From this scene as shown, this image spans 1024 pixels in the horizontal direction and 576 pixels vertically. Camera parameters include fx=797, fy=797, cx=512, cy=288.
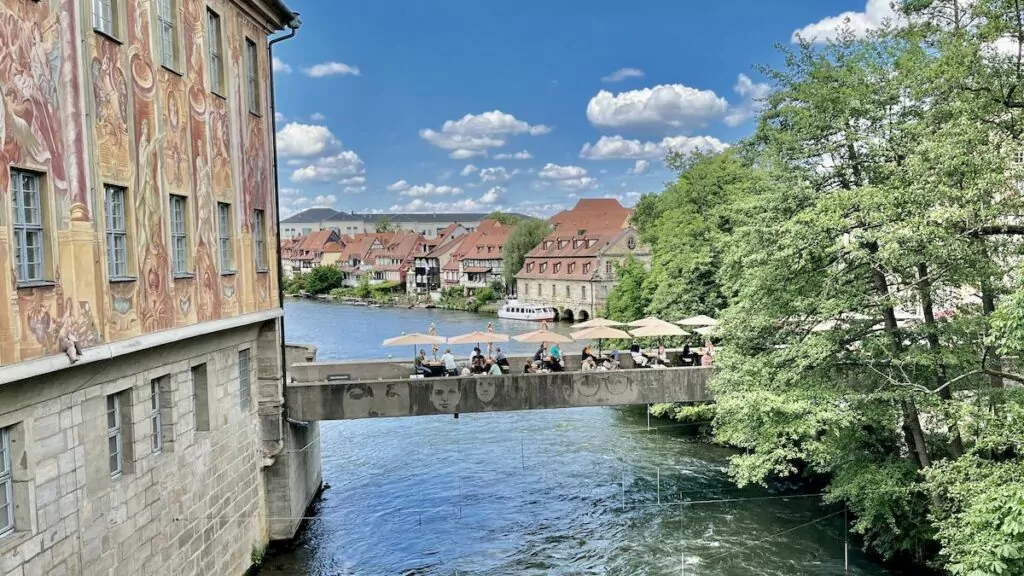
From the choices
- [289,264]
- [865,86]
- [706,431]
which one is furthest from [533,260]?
[289,264]

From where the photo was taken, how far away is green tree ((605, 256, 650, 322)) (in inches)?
1550

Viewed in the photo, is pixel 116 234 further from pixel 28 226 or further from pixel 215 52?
pixel 215 52

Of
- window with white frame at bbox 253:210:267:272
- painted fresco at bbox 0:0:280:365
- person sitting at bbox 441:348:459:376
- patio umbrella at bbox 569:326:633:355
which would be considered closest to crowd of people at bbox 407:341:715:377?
person sitting at bbox 441:348:459:376

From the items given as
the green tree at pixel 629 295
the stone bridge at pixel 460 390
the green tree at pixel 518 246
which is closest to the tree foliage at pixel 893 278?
the stone bridge at pixel 460 390

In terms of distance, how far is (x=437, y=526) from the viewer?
1914 centimetres

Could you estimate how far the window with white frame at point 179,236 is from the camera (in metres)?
12.5

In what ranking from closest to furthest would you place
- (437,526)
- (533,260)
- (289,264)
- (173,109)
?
(173,109), (437,526), (533,260), (289,264)

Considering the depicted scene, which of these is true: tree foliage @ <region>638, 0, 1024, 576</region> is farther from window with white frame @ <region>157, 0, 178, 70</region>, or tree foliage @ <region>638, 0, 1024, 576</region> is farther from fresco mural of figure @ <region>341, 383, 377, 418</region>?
window with white frame @ <region>157, 0, 178, 70</region>

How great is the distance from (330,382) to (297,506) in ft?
9.40

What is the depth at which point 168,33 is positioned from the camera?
1258 centimetres

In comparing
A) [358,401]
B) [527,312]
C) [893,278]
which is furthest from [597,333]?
[527,312]

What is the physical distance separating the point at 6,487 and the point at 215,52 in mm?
8685

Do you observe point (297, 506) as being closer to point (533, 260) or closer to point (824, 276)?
point (824, 276)

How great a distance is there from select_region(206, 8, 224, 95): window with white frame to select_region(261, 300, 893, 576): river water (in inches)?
378
